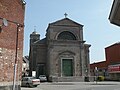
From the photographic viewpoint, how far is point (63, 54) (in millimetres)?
47000

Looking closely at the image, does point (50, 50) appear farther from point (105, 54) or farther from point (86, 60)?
point (105, 54)

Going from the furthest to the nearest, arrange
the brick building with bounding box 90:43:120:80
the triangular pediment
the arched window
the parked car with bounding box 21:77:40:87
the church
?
the brick building with bounding box 90:43:120:80, the triangular pediment, the arched window, the church, the parked car with bounding box 21:77:40:87

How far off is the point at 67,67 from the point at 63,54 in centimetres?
312

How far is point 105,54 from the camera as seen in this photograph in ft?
213

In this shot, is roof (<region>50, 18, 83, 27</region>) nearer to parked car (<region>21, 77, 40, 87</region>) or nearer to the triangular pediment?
the triangular pediment

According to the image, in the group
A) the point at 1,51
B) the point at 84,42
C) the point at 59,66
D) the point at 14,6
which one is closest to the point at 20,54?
the point at 1,51

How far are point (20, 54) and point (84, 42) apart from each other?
33.3 meters

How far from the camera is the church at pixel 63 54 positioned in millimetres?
46094

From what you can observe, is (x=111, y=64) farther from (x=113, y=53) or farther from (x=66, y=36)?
(x=66, y=36)

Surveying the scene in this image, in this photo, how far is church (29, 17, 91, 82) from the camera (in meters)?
46.1

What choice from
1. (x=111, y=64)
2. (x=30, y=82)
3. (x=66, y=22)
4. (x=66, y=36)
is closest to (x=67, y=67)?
(x=66, y=36)

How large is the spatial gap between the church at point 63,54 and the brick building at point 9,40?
28.7m

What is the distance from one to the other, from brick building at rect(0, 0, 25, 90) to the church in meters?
28.7

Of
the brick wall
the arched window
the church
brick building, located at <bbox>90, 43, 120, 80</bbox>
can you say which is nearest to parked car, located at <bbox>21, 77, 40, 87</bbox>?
the church
